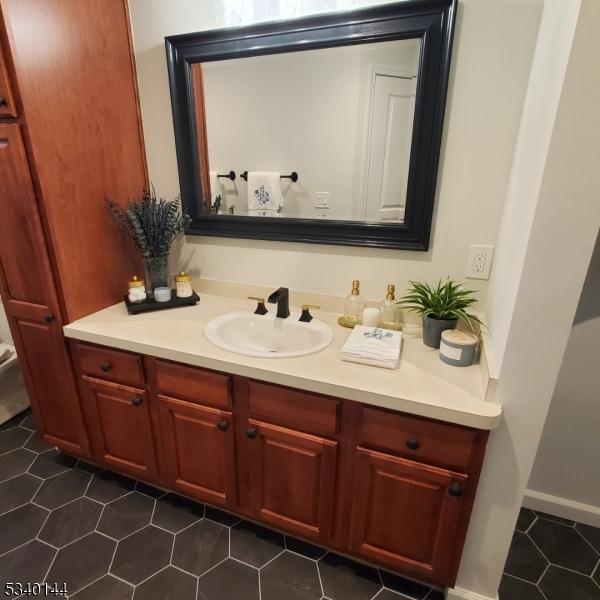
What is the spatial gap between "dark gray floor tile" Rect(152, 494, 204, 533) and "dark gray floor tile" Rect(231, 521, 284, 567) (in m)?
0.19

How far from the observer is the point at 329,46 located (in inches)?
50.8

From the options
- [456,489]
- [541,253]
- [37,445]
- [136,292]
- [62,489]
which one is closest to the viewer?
[541,253]

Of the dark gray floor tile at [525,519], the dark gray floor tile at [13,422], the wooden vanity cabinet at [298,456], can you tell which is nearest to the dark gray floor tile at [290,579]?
the wooden vanity cabinet at [298,456]

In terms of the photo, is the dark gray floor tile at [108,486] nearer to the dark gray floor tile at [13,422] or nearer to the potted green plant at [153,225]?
the dark gray floor tile at [13,422]

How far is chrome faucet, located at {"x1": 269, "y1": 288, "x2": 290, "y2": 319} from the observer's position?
1.40m

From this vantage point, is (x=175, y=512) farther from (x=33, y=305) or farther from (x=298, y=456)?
(x=33, y=305)

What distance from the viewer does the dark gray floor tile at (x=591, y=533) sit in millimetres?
1443

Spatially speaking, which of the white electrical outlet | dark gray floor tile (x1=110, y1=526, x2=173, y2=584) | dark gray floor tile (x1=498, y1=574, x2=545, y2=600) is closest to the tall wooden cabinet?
dark gray floor tile (x1=110, y1=526, x2=173, y2=584)

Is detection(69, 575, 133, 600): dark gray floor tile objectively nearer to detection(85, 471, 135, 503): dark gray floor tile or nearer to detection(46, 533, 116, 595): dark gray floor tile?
detection(46, 533, 116, 595): dark gray floor tile

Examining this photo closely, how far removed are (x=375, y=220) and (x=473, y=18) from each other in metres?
0.68

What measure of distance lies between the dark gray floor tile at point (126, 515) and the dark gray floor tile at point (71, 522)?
46mm

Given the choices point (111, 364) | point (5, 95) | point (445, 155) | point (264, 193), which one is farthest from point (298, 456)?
point (5, 95)

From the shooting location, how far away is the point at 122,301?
1675 millimetres

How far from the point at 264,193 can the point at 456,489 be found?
1266 mm
